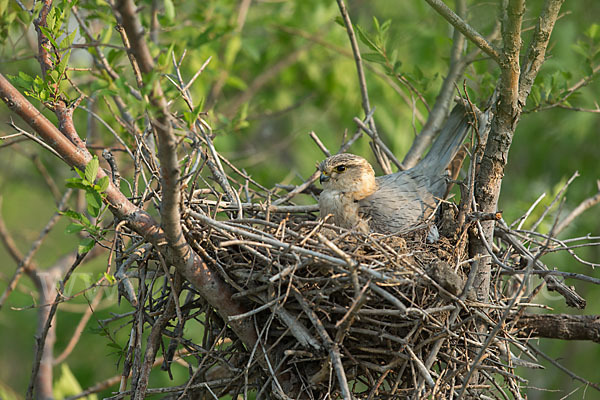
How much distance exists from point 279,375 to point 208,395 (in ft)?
2.97

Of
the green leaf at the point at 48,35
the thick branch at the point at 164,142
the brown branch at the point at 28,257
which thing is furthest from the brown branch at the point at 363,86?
the brown branch at the point at 28,257

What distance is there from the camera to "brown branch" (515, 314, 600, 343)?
348cm

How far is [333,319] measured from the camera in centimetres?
308

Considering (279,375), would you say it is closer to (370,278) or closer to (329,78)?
(370,278)

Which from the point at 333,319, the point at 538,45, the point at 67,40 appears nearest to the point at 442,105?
the point at 538,45

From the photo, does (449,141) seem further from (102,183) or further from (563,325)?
(102,183)

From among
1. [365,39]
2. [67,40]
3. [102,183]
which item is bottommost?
[102,183]

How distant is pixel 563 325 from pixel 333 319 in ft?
4.76

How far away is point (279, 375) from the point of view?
3.11 metres

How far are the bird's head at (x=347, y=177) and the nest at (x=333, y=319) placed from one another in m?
0.99

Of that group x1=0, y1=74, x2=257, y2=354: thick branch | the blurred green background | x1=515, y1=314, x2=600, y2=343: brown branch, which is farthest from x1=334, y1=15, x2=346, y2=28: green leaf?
x1=515, y1=314, x2=600, y2=343: brown branch

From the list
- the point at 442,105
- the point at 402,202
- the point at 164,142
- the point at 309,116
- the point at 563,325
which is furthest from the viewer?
the point at 309,116

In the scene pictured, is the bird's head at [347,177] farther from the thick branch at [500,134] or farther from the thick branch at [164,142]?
the thick branch at [164,142]

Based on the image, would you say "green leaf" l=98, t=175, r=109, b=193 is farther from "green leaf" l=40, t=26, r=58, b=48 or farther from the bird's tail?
the bird's tail
